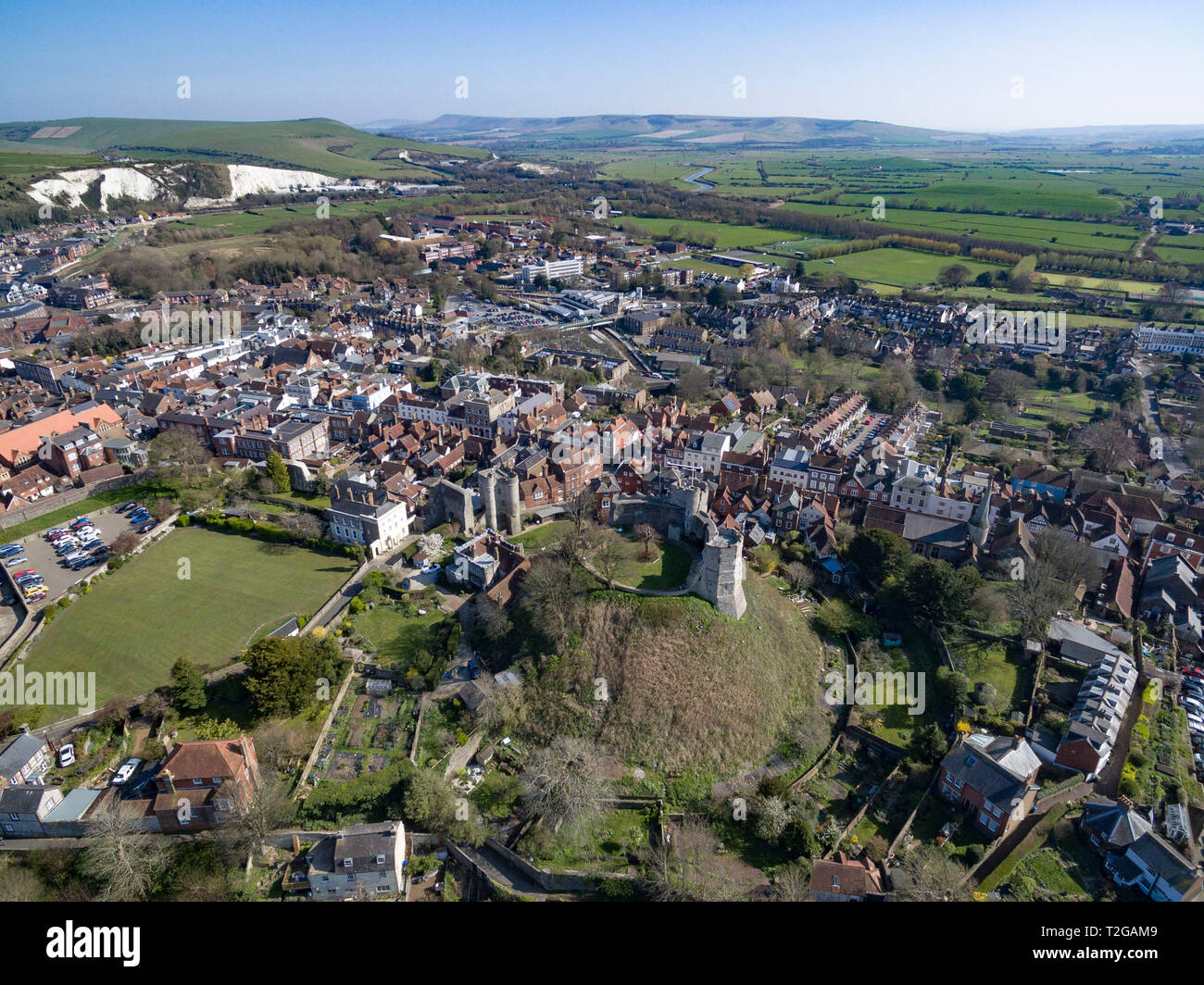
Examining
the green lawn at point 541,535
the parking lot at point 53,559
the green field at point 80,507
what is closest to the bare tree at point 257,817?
the green lawn at point 541,535

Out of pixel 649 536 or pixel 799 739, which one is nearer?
pixel 799 739

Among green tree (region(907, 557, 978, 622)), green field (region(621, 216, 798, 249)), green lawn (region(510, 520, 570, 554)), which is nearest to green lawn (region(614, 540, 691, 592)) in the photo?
green lawn (region(510, 520, 570, 554))

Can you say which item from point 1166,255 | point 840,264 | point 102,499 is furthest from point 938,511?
point 1166,255

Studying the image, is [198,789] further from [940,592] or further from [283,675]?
[940,592]

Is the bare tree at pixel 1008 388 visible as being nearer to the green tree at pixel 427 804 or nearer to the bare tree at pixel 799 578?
the bare tree at pixel 799 578

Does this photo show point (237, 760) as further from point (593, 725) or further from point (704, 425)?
point (704, 425)

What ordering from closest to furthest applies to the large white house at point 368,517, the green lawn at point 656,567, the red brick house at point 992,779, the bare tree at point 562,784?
the red brick house at point 992,779 < the bare tree at point 562,784 < the green lawn at point 656,567 < the large white house at point 368,517
